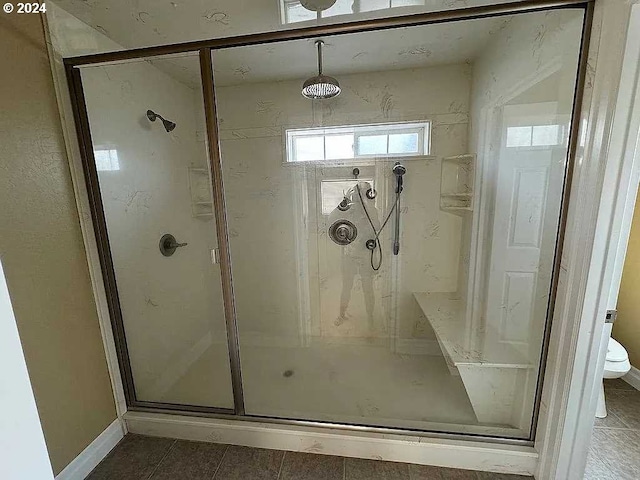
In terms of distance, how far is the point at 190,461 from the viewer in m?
1.53

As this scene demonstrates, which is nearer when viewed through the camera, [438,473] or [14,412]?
[14,412]

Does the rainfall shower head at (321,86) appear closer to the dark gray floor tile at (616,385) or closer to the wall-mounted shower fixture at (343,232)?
the wall-mounted shower fixture at (343,232)

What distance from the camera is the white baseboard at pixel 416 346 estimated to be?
2.31m

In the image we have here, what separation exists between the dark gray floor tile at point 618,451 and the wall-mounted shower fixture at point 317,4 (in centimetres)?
249

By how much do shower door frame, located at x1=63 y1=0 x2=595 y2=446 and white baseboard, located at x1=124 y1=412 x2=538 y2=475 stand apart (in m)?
0.03

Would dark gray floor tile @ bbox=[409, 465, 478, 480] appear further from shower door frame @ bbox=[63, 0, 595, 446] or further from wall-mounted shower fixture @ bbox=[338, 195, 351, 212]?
wall-mounted shower fixture @ bbox=[338, 195, 351, 212]

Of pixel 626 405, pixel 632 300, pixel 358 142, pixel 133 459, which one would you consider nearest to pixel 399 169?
pixel 358 142

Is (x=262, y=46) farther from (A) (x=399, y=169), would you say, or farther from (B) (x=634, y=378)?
(B) (x=634, y=378)

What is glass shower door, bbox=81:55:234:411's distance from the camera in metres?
1.65

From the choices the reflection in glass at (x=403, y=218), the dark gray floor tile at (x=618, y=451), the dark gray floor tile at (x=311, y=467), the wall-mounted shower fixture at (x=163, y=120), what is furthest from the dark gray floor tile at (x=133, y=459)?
the dark gray floor tile at (x=618, y=451)

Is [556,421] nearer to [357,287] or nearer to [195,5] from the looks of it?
[357,287]

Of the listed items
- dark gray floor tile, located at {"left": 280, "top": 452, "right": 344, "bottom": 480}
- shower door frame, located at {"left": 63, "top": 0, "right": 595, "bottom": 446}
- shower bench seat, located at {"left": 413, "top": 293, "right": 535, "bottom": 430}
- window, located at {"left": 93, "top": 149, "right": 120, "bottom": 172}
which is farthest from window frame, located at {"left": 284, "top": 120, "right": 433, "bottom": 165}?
dark gray floor tile, located at {"left": 280, "top": 452, "right": 344, "bottom": 480}

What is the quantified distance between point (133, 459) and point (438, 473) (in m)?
1.55

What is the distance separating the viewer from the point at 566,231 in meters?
1.20
